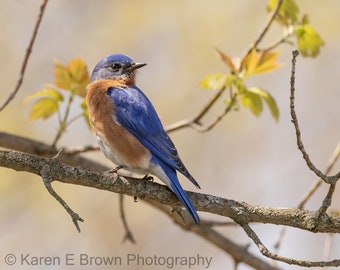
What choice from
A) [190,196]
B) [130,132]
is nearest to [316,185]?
[190,196]

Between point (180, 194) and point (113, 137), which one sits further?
point (113, 137)

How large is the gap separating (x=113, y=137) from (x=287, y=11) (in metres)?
1.47

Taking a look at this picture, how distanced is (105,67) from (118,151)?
104 cm

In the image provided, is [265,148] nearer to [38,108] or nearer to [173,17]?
[173,17]

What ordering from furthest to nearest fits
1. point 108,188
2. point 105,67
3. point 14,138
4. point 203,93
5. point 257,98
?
point 203,93, point 105,67, point 14,138, point 257,98, point 108,188

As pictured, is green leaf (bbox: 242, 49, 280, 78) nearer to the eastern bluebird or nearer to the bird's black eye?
the eastern bluebird

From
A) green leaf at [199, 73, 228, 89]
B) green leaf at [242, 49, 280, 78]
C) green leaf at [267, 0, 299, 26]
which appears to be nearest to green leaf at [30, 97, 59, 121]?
green leaf at [199, 73, 228, 89]

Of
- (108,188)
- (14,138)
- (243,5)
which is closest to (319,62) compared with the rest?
(243,5)

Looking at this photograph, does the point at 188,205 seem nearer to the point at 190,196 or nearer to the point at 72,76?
the point at 190,196

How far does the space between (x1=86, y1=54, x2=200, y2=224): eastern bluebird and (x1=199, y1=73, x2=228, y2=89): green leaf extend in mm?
558

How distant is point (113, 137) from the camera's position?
186 inches

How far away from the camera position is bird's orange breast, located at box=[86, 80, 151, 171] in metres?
4.66

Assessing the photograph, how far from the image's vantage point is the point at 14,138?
495 cm

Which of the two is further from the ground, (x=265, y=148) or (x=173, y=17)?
(x=173, y=17)
